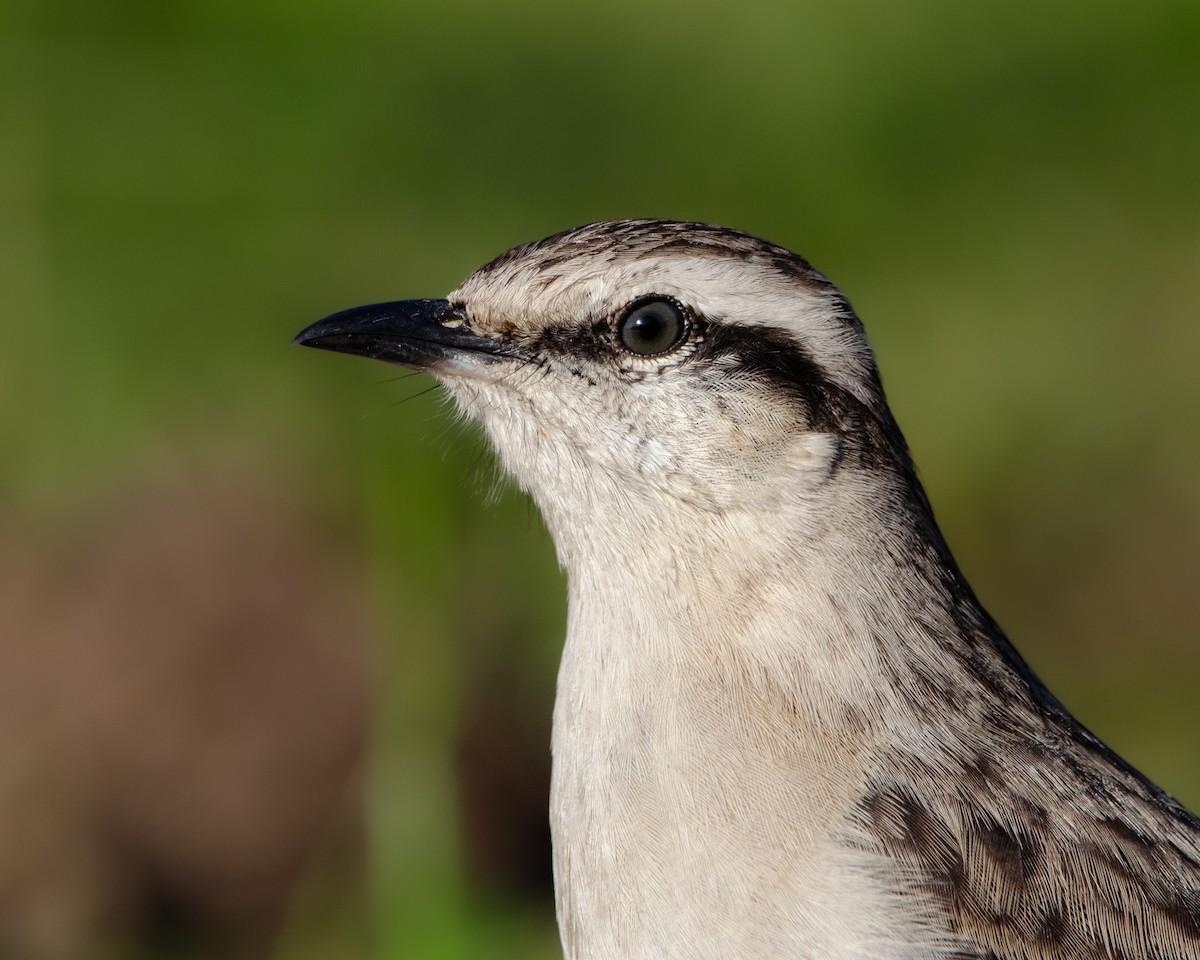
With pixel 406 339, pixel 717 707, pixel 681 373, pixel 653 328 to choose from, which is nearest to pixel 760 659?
pixel 717 707

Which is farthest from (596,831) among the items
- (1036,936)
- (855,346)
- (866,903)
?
(855,346)

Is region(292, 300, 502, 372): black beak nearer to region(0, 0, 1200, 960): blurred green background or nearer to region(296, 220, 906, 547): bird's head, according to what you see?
region(296, 220, 906, 547): bird's head

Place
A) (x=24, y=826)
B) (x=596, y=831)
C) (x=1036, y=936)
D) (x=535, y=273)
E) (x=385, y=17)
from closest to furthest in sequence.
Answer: (x=1036, y=936)
(x=596, y=831)
(x=535, y=273)
(x=24, y=826)
(x=385, y=17)

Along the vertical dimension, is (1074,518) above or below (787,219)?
below

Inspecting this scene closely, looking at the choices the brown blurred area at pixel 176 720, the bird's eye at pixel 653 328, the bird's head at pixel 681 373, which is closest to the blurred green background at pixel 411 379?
the brown blurred area at pixel 176 720

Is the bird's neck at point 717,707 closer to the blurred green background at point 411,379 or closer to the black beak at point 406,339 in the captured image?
the black beak at point 406,339

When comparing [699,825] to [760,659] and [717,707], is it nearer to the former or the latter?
[717,707]

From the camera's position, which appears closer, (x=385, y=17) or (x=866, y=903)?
(x=866, y=903)

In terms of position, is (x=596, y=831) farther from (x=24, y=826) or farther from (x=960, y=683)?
(x=24, y=826)
